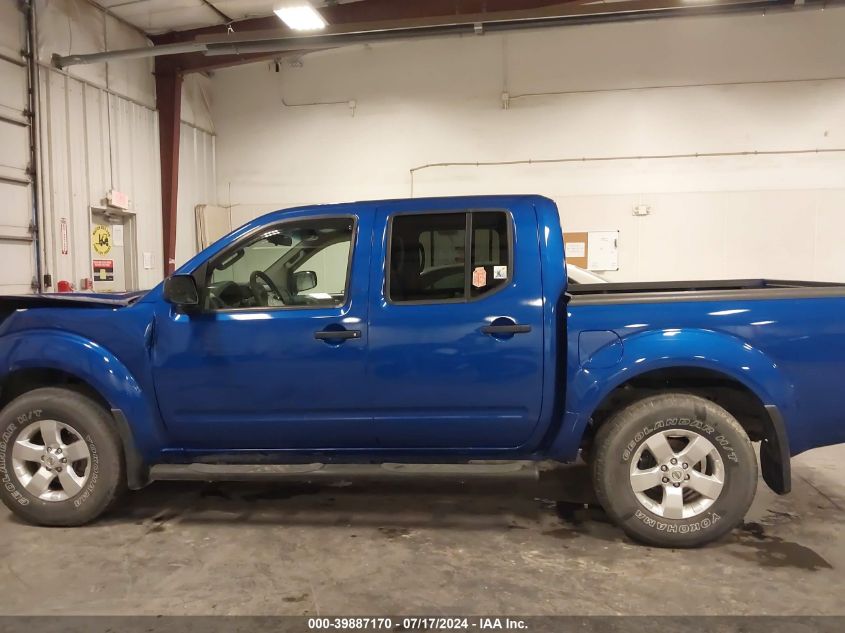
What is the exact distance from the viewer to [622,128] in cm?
877

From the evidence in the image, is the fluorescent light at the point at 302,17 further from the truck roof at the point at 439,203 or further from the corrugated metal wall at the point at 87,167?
the truck roof at the point at 439,203

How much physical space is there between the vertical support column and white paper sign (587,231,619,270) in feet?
20.1

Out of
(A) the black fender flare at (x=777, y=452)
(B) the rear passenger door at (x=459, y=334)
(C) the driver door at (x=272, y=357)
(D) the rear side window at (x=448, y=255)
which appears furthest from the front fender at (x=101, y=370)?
(A) the black fender flare at (x=777, y=452)

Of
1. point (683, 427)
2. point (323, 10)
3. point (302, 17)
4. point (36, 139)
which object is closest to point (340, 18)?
point (323, 10)

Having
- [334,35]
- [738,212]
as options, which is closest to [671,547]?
[334,35]

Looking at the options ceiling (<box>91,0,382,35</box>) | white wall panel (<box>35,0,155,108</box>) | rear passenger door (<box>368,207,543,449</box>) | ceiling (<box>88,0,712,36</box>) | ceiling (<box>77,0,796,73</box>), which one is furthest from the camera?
ceiling (<box>88,0,712,36</box>)

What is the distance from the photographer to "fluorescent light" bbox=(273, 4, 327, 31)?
673 centimetres

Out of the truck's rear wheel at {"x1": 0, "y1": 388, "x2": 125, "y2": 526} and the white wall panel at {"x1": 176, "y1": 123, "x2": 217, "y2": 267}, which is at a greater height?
the white wall panel at {"x1": 176, "y1": 123, "x2": 217, "y2": 267}

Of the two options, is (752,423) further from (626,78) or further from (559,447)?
(626,78)

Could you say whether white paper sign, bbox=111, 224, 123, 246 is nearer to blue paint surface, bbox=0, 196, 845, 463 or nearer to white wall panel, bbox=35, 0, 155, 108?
white wall panel, bbox=35, 0, 155, 108

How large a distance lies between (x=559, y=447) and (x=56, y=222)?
252 inches

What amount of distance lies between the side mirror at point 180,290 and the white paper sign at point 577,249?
21.8 feet

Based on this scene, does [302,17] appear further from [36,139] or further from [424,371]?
[424,371]

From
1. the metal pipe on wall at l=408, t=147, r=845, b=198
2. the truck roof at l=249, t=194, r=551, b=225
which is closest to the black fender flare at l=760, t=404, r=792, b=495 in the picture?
the truck roof at l=249, t=194, r=551, b=225
